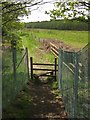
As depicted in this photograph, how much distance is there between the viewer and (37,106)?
9406 millimetres

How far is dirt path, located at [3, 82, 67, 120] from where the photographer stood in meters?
8.00

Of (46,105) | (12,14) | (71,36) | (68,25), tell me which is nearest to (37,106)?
(46,105)

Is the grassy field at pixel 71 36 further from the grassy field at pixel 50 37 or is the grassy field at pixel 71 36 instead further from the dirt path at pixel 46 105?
the dirt path at pixel 46 105

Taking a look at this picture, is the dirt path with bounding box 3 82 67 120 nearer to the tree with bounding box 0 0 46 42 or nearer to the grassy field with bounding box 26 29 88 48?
the tree with bounding box 0 0 46 42

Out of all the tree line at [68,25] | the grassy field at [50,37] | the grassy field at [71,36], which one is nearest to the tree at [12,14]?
the tree line at [68,25]

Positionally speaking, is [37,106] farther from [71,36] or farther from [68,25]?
[71,36]

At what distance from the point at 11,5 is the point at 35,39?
1508 inches

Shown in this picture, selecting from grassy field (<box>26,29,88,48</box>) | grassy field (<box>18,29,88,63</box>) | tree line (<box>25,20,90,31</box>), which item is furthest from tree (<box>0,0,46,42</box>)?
grassy field (<box>26,29,88,48</box>)

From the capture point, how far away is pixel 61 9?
11.0 m

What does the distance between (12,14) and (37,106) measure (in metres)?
3.49

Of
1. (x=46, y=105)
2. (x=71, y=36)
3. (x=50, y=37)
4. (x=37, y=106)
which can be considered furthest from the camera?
(x=50, y=37)

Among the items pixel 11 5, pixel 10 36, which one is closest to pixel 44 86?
pixel 10 36

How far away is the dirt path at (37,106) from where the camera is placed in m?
8.00

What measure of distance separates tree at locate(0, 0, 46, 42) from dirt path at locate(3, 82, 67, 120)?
2.26 m
